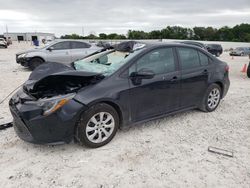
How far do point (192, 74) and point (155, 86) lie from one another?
37.8 inches

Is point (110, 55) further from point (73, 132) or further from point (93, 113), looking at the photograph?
point (73, 132)

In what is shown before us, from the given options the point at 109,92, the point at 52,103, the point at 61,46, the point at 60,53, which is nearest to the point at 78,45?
the point at 61,46

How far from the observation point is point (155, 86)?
3.62 meters

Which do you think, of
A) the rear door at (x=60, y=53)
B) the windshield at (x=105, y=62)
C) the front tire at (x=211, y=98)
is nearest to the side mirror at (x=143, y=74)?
the windshield at (x=105, y=62)

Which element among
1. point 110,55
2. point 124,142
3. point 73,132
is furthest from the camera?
point 110,55

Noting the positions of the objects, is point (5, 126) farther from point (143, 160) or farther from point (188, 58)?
point (188, 58)

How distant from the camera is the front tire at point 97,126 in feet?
9.95

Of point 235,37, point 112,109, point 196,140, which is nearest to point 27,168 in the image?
point 112,109

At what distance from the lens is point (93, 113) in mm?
3061

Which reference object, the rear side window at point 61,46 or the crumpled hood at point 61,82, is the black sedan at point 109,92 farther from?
the rear side window at point 61,46

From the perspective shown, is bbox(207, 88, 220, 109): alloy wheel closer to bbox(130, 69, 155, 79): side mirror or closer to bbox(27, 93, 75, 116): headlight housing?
bbox(130, 69, 155, 79): side mirror

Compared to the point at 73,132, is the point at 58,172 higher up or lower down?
lower down

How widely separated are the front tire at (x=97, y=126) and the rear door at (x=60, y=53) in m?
6.85

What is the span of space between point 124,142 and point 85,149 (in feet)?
2.01
